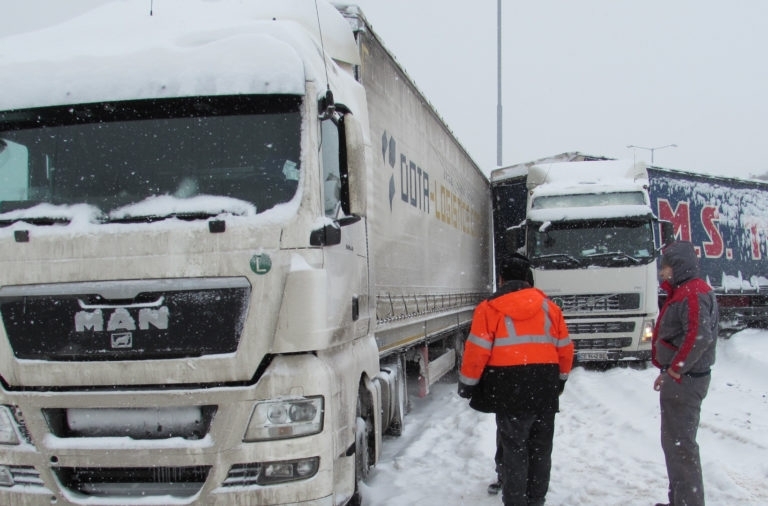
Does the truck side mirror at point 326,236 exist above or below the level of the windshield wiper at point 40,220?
below

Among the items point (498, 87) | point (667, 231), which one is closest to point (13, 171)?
point (667, 231)

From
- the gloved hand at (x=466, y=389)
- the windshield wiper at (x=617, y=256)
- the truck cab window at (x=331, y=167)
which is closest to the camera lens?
the truck cab window at (x=331, y=167)

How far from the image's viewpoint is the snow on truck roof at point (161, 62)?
3.78 m

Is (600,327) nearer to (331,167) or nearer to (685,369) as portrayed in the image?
(685,369)

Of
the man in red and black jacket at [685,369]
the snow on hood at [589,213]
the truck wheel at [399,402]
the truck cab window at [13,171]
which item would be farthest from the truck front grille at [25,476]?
the snow on hood at [589,213]

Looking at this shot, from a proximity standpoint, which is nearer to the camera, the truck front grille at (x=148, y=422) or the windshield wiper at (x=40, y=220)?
the truck front grille at (x=148, y=422)

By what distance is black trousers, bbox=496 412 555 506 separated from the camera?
4.32 m

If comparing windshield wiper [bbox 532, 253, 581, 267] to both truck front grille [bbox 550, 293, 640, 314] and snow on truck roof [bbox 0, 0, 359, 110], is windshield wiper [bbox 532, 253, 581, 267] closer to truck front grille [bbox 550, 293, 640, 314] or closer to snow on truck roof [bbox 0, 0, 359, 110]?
truck front grille [bbox 550, 293, 640, 314]

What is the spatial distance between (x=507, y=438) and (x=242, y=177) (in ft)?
7.72

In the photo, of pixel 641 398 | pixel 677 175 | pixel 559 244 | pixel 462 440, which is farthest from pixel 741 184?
pixel 462 440

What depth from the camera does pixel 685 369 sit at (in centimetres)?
422

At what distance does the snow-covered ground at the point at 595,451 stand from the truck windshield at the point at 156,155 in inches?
106

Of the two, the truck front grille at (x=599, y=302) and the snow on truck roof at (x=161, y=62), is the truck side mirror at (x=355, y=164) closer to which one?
Answer: the snow on truck roof at (x=161, y=62)

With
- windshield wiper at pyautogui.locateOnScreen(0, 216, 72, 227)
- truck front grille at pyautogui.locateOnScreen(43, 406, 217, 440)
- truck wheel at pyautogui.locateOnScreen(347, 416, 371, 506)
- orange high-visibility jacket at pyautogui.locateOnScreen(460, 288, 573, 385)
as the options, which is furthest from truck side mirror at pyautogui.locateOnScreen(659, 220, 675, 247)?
windshield wiper at pyautogui.locateOnScreen(0, 216, 72, 227)
